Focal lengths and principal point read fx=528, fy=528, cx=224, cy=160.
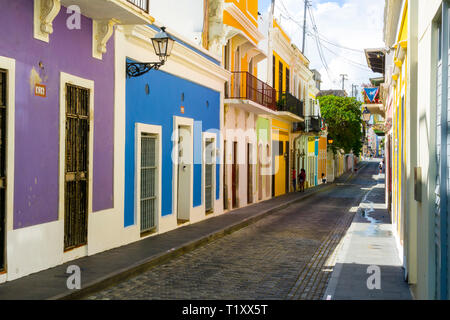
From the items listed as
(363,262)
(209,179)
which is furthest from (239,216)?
(363,262)

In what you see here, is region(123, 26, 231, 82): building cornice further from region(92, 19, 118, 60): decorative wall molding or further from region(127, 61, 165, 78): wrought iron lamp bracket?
region(92, 19, 118, 60): decorative wall molding

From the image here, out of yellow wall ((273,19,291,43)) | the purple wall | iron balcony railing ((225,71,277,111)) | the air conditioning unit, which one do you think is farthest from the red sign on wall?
yellow wall ((273,19,291,43))

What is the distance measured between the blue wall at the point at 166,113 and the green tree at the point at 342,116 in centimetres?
3219

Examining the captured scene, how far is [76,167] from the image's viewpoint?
8.77 metres

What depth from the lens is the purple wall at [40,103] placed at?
7129mm

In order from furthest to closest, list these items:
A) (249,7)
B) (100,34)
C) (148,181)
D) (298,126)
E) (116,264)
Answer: (298,126) → (249,7) → (148,181) → (100,34) → (116,264)

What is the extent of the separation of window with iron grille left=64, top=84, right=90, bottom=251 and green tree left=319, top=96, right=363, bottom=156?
40.1 m

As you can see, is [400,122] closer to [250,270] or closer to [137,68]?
[250,270]

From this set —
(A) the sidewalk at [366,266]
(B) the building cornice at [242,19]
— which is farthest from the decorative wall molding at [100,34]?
(B) the building cornice at [242,19]

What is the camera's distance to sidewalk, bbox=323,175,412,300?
6980 mm

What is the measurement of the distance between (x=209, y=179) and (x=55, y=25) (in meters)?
9.06

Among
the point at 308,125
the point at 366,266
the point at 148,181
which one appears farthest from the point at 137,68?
the point at 308,125

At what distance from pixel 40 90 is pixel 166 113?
16.6 feet

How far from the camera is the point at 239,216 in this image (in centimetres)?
1655
